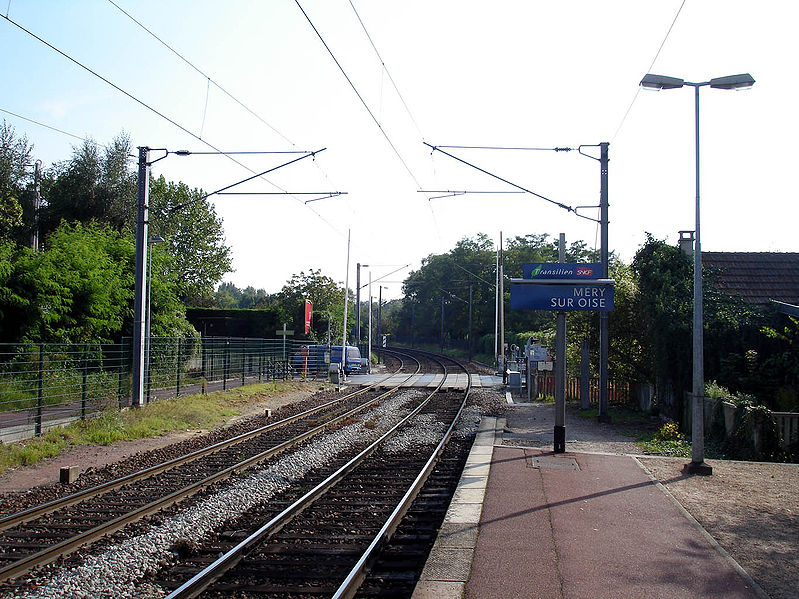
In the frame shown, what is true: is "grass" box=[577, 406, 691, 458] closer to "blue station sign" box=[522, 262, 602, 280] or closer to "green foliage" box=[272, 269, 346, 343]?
"blue station sign" box=[522, 262, 602, 280]

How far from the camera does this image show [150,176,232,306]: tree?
5531 cm

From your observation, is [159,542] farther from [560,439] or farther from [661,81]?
[661,81]

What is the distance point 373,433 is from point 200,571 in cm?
1060

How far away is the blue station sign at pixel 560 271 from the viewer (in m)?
14.1

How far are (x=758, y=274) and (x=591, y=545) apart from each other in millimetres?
17712

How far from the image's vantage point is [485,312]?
87.9m

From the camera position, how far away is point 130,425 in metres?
16.6

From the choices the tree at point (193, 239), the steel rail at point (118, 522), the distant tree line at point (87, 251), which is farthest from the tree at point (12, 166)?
the steel rail at point (118, 522)

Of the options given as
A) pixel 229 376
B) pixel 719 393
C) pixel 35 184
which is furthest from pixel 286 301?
pixel 719 393

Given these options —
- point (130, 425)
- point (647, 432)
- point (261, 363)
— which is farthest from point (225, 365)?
point (647, 432)

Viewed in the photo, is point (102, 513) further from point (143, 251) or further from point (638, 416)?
point (638, 416)

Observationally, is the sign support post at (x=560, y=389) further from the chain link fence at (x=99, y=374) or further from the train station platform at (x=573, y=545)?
the chain link fence at (x=99, y=374)

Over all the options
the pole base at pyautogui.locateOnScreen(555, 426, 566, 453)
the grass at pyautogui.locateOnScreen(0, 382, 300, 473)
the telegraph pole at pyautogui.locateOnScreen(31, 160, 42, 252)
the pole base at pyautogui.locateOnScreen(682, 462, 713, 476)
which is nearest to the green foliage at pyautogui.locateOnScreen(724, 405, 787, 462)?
the pole base at pyautogui.locateOnScreen(682, 462, 713, 476)

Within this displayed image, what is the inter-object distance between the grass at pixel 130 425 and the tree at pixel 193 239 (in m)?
34.3
